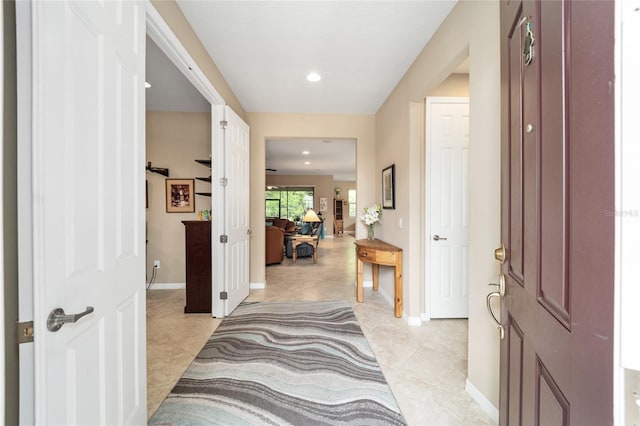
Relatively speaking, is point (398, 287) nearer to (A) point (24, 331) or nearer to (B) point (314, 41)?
(B) point (314, 41)

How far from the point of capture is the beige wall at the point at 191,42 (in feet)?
6.04

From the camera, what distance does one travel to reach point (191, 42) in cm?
224

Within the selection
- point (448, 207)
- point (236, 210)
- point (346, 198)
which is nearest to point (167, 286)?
point (236, 210)

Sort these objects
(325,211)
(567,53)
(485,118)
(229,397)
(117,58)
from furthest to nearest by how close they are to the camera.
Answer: (325,211) → (229,397) → (485,118) → (117,58) → (567,53)

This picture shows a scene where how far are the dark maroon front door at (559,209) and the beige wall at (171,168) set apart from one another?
13.7 feet

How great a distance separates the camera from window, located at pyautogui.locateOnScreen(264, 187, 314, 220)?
12433 mm

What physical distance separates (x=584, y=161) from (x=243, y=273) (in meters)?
3.56

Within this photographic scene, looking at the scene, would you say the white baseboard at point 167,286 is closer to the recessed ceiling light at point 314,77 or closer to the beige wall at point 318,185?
the recessed ceiling light at point 314,77

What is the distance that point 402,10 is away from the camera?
6.63 feet

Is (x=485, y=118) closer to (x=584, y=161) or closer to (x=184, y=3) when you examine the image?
(x=584, y=161)

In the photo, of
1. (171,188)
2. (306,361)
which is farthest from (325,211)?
(306,361)

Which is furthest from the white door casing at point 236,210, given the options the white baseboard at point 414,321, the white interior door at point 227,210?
the white baseboard at point 414,321

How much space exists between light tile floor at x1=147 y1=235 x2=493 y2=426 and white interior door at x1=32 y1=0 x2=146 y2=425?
32.1 inches

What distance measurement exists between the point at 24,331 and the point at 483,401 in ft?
7.26
